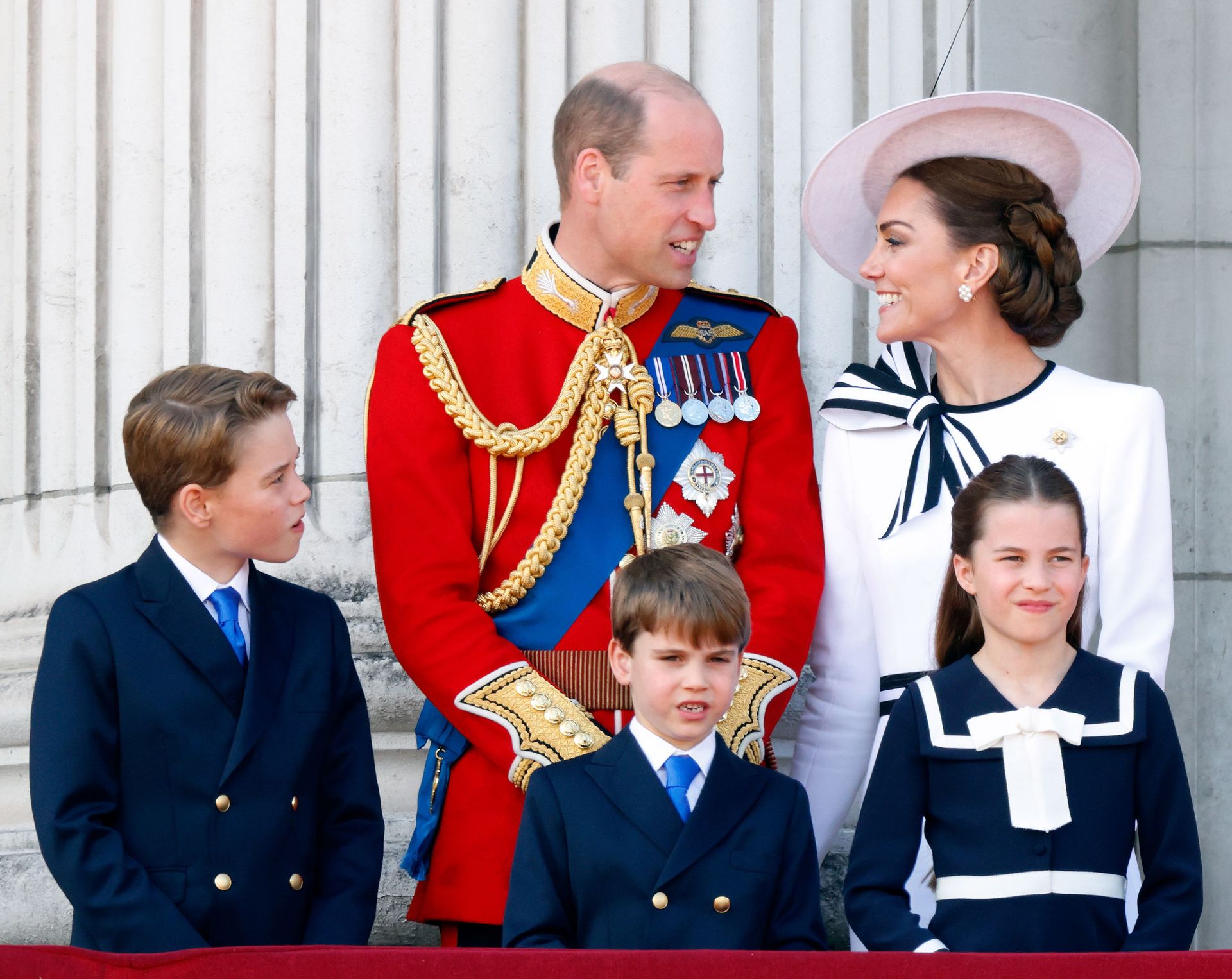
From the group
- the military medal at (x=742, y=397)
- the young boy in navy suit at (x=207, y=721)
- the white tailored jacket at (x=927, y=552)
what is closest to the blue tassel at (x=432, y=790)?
the young boy in navy suit at (x=207, y=721)

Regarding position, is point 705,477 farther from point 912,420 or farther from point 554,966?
point 554,966

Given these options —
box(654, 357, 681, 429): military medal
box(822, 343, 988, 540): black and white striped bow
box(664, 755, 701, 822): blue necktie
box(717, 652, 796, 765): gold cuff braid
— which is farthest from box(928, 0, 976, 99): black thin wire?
box(664, 755, 701, 822): blue necktie

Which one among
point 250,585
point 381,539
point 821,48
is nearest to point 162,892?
point 250,585

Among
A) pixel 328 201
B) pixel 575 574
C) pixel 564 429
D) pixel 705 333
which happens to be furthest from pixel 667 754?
pixel 328 201

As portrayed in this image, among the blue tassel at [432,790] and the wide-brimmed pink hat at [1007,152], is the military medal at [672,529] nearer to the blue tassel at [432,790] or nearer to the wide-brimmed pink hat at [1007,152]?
the blue tassel at [432,790]

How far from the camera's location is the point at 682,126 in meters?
3.26

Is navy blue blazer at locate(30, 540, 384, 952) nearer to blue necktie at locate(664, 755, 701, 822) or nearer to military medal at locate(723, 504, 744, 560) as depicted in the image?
blue necktie at locate(664, 755, 701, 822)

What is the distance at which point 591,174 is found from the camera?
3.33m

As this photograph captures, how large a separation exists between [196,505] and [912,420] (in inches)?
47.2

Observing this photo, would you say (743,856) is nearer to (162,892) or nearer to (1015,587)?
(1015,587)

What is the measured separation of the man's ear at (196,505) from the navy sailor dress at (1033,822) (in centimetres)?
109

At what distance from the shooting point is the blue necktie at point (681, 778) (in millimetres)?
2740

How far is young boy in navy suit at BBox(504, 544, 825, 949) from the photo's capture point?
8.75 feet

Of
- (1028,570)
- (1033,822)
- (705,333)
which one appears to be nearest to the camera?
(1033,822)
